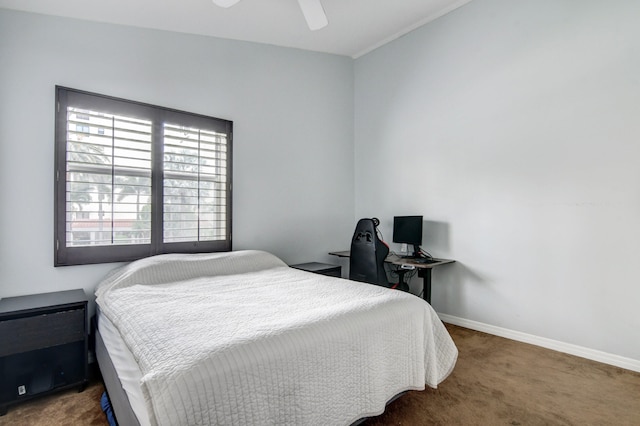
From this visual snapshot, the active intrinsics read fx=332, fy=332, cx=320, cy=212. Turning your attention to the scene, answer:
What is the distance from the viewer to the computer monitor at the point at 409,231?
3639 mm

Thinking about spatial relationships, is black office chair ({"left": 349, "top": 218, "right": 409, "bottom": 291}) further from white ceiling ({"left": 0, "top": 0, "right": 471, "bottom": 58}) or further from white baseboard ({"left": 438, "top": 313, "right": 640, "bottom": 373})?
white ceiling ({"left": 0, "top": 0, "right": 471, "bottom": 58})

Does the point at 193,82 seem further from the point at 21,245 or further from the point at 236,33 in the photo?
the point at 21,245

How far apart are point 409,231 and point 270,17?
259 cm

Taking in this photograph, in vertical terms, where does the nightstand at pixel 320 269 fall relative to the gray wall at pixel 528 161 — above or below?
below

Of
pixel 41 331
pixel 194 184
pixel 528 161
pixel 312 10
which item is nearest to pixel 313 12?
pixel 312 10

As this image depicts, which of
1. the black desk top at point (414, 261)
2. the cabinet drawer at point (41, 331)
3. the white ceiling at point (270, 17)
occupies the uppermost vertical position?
the white ceiling at point (270, 17)

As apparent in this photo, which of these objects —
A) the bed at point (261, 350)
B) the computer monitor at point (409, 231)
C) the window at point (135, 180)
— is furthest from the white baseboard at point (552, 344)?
the window at point (135, 180)

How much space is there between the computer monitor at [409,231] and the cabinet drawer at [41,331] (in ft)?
9.76

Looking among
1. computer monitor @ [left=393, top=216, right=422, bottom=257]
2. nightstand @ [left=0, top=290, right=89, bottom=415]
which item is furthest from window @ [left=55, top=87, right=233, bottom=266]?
computer monitor @ [left=393, top=216, right=422, bottom=257]

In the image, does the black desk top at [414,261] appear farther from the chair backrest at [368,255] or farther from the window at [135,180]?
the window at [135,180]

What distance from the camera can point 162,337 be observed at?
55.5 inches

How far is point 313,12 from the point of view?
2.41m

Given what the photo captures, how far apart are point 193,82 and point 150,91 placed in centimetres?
43

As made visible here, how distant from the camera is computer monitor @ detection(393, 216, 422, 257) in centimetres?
364
